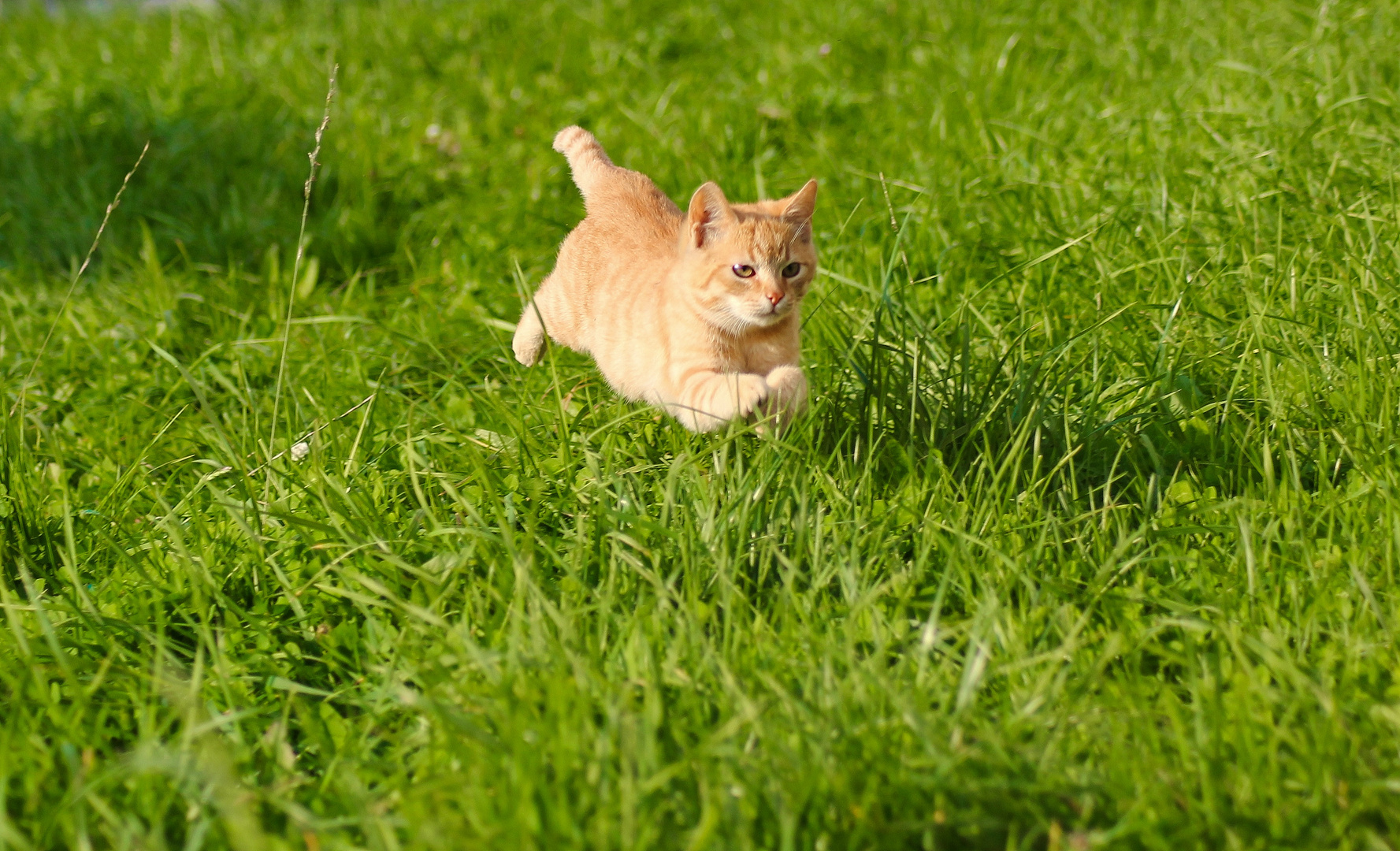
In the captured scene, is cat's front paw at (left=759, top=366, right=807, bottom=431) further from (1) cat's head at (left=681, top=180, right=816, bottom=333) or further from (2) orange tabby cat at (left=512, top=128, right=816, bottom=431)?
(1) cat's head at (left=681, top=180, right=816, bottom=333)

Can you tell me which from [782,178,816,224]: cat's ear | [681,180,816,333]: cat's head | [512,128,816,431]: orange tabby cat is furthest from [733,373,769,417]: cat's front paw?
[782,178,816,224]: cat's ear

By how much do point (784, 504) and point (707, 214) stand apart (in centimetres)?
88

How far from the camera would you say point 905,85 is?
18.1 feet

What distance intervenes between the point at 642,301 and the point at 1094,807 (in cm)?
185

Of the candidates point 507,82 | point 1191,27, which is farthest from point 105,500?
point 1191,27

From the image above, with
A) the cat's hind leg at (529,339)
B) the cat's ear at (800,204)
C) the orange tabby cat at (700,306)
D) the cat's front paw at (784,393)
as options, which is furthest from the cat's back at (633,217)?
the cat's front paw at (784,393)

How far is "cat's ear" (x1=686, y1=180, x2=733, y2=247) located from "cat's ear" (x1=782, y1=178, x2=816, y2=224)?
0.54 feet

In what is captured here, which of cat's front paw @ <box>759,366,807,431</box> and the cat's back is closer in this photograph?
cat's front paw @ <box>759,366,807,431</box>

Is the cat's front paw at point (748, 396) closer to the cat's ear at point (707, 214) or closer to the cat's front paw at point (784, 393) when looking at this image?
the cat's front paw at point (784, 393)

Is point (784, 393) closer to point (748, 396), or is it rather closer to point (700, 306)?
point (748, 396)

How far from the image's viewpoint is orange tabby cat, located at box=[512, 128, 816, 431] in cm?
277

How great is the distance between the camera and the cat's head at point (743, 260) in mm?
2855

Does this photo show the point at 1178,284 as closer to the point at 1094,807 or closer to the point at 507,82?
the point at 1094,807

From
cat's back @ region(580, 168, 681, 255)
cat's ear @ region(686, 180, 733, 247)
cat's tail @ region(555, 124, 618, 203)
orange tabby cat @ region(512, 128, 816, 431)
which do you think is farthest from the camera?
cat's tail @ region(555, 124, 618, 203)
